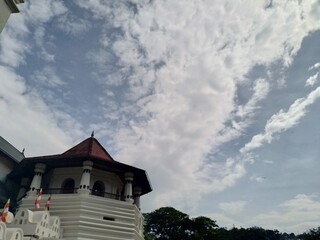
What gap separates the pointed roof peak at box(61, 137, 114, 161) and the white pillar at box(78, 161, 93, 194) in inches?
49.1

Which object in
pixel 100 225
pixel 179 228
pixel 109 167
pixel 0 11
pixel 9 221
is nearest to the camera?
pixel 0 11

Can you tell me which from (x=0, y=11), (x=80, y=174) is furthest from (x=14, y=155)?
(x=0, y=11)

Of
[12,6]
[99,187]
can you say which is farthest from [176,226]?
[12,6]

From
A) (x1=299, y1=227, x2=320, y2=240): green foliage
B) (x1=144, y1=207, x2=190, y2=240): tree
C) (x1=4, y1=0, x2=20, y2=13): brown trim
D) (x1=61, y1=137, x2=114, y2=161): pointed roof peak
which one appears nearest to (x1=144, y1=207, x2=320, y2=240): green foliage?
(x1=144, y1=207, x2=190, y2=240): tree

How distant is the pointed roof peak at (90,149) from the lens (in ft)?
67.3

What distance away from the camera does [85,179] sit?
18.1 m

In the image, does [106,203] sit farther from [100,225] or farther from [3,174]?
[3,174]

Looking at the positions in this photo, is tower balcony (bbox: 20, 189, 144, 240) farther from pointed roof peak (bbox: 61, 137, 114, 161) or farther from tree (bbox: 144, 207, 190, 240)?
tree (bbox: 144, 207, 190, 240)

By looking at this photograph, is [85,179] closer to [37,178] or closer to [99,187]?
[99,187]

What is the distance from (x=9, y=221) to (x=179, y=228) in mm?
41803

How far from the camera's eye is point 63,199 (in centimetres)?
1769

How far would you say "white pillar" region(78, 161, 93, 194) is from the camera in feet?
58.3

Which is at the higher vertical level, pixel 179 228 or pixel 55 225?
pixel 179 228

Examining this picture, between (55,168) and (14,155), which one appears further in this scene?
(14,155)
